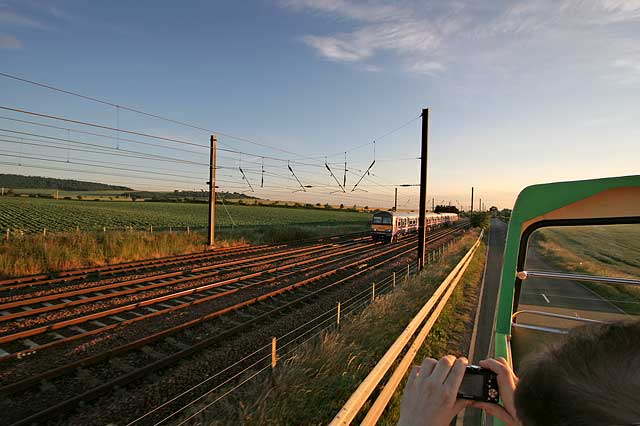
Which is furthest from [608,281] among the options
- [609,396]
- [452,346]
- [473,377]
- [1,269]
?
[1,269]

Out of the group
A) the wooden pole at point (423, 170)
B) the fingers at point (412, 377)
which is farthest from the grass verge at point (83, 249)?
the fingers at point (412, 377)

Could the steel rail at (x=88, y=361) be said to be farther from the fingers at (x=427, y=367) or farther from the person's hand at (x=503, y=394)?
the person's hand at (x=503, y=394)

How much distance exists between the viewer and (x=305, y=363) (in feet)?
18.8

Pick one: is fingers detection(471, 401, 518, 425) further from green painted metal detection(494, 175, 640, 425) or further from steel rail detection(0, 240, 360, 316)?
steel rail detection(0, 240, 360, 316)

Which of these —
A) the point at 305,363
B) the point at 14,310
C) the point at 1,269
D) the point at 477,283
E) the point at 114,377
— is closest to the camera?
A: the point at 305,363

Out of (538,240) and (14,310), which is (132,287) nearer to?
(14,310)

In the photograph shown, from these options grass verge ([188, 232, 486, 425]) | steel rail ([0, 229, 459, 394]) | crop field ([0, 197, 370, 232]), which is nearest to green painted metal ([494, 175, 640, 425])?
grass verge ([188, 232, 486, 425])

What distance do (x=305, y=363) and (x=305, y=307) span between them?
16.5 ft

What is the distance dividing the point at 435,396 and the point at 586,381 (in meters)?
0.63

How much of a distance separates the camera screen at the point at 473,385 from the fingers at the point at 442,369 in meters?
0.12

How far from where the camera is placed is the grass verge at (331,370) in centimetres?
456

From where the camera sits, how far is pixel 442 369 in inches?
52.7

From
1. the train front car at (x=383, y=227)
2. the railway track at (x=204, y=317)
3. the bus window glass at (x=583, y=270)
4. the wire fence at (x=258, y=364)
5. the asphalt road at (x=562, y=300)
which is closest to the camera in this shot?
the bus window glass at (x=583, y=270)

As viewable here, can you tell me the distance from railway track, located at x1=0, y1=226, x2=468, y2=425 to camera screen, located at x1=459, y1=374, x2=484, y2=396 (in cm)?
628
